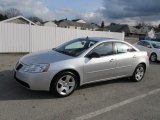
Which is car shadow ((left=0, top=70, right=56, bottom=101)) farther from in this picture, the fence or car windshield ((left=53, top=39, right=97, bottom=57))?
the fence

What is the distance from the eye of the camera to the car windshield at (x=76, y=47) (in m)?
6.89

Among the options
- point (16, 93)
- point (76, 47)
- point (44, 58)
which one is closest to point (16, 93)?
point (16, 93)

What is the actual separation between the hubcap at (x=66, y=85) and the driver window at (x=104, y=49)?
3.63ft

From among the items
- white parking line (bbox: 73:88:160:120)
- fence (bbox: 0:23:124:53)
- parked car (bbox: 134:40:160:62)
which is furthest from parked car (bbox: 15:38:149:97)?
fence (bbox: 0:23:124:53)

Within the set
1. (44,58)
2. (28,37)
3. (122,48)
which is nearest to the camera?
(44,58)

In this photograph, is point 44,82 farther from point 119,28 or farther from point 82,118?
point 119,28

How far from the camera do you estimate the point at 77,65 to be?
642cm

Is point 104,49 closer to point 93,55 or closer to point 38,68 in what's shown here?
point 93,55

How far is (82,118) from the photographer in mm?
4973

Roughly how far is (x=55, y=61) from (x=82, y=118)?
1.77 m

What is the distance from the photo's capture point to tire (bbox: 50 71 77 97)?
6098 mm

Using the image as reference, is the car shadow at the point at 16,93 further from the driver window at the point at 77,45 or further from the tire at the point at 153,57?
the tire at the point at 153,57

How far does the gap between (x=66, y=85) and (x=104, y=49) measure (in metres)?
1.73

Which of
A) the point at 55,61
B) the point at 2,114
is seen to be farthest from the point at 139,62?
the point at 2,114
